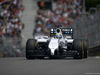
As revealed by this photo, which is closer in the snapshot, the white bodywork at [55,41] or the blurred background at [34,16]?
the white bodywork at [55,41]

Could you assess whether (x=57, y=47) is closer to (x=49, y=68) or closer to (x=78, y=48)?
(x=78, y=48)

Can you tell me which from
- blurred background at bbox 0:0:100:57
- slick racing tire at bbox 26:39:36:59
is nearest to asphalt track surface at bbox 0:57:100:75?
slick racing tire at bbox 26:39:36:59

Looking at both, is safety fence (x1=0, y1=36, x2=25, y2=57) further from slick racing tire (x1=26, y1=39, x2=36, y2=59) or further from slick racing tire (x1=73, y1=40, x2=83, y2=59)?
slick racing tire (x1=73, y1=40, x2=83, y2=59)

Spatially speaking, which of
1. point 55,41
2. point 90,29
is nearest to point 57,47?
point 55,41

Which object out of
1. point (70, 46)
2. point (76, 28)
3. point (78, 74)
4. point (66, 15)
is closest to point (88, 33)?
point (76, 28)

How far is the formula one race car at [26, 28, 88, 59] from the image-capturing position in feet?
57.7

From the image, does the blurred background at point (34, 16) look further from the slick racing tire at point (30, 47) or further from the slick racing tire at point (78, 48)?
the slick racing tire at point (78, 48)

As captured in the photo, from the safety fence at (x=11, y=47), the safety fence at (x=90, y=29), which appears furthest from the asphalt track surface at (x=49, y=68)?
the safety fence at (x=11, y=47)

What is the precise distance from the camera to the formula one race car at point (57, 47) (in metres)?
17.6

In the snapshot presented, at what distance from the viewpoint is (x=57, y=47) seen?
17.5m

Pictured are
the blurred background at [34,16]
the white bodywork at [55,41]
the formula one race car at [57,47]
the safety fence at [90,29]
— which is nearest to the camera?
the white bodywork at [55,41]

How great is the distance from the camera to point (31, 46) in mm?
18375

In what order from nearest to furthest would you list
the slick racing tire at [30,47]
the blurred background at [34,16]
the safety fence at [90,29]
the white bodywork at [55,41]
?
the white bodywork at [55,41]
the slick racing tire at [30,47]
the safety fence at [90,29]
the blurred background at [34,16]

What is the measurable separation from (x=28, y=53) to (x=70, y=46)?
6.84 ft
